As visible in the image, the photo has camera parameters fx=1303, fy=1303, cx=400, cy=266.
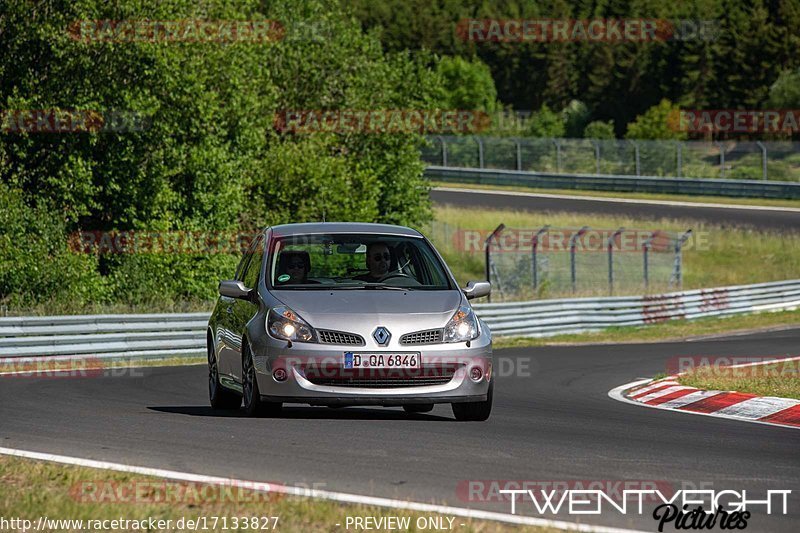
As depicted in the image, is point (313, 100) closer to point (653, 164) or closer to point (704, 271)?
point (704, 271)

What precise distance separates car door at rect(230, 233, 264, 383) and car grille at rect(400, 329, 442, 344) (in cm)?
130

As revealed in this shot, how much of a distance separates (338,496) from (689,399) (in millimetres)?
7561

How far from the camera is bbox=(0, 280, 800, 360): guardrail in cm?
1975

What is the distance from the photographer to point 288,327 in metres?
9.74

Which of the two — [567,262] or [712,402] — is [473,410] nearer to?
[712,402]

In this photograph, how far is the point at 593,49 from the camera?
398 feet

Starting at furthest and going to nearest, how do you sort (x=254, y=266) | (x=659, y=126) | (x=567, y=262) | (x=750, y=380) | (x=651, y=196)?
(x=659, y=126) < (x=651, y=196) < (x=567, y=262) < (x=750, y=380) < (x=254, y=266)

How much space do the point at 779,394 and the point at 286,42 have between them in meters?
32.5

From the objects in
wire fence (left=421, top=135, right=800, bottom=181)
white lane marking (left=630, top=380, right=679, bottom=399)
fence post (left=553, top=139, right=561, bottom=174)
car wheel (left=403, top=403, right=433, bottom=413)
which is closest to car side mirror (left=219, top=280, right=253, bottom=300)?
car wheel (left=403, top=403, right=433, bottom=413)

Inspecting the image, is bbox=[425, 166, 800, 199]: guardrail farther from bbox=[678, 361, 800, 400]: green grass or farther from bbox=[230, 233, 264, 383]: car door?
bbox=[230, 233, 264, 383]: car door

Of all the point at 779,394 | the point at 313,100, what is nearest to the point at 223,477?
the point at 779,394
